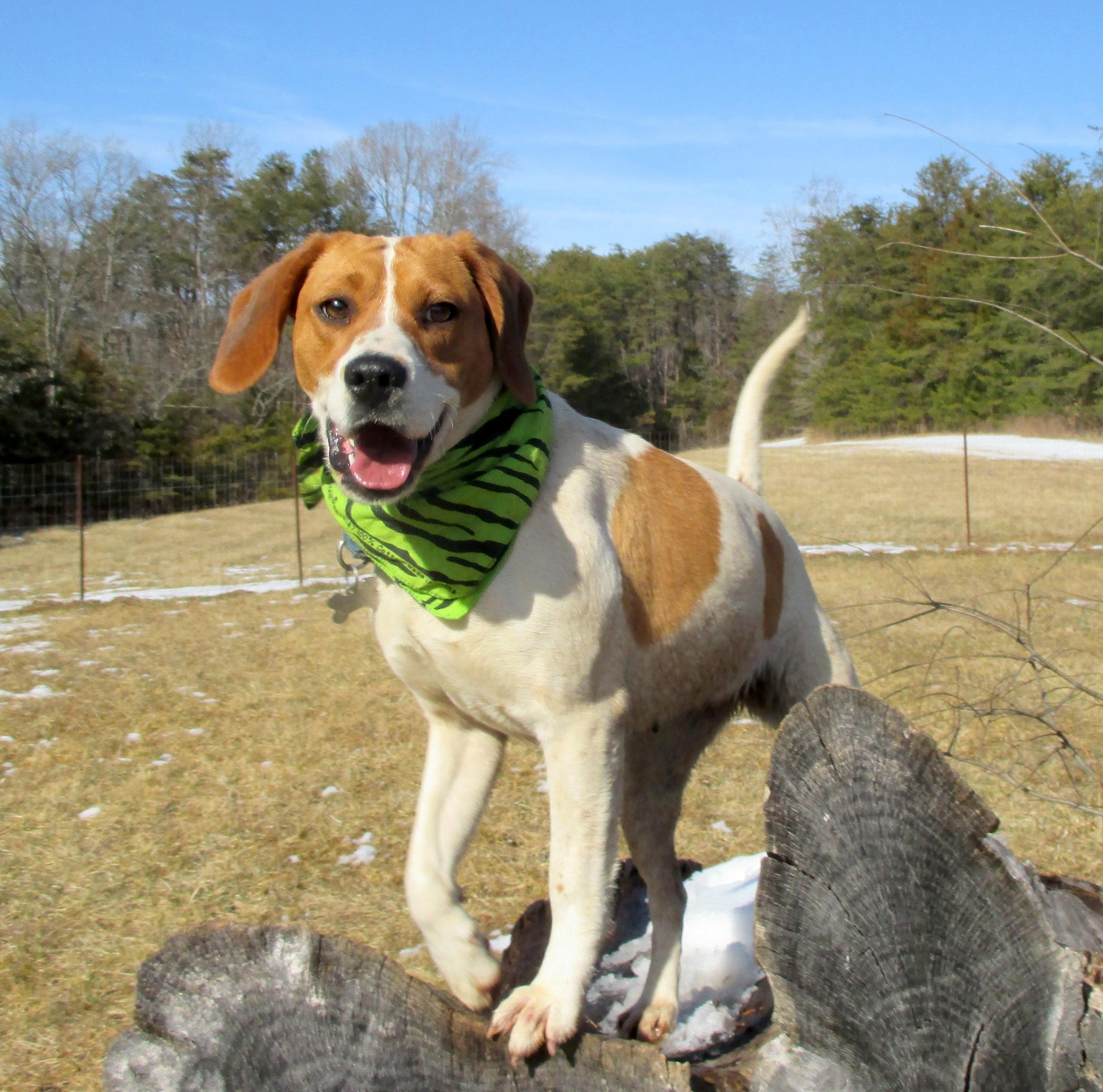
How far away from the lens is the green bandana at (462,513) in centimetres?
193

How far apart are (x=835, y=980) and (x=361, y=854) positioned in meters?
2.72

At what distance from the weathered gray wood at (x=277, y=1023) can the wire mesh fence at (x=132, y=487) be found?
16167mm

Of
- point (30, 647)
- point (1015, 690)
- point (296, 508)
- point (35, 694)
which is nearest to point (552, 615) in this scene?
point (1015, 690)

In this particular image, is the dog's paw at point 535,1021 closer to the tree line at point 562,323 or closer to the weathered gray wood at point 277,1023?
the weathered gray wood at point 277,1023

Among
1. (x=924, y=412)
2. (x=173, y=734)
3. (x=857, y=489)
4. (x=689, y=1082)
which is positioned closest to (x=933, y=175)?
(x=924, y=412)

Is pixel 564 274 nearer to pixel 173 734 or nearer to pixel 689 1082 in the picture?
pixel 173 734

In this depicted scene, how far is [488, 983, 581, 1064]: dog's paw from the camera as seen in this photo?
176 centimetres

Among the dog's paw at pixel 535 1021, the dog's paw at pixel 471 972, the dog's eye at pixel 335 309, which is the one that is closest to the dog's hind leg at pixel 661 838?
the dog's paw at pixel 471 972

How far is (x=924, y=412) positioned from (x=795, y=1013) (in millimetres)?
34663

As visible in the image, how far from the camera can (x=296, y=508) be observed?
38.4 feet

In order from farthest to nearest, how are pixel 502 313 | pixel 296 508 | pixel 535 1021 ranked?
pixel 296 508
pixel 502 313
pixel 535 1021

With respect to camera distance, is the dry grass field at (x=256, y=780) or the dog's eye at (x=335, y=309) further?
the dry grass field at (x=256, y=780)

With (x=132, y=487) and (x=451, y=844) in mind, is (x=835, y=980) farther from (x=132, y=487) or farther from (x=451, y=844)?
(x=132, y=487)

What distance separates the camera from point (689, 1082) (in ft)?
5.55
